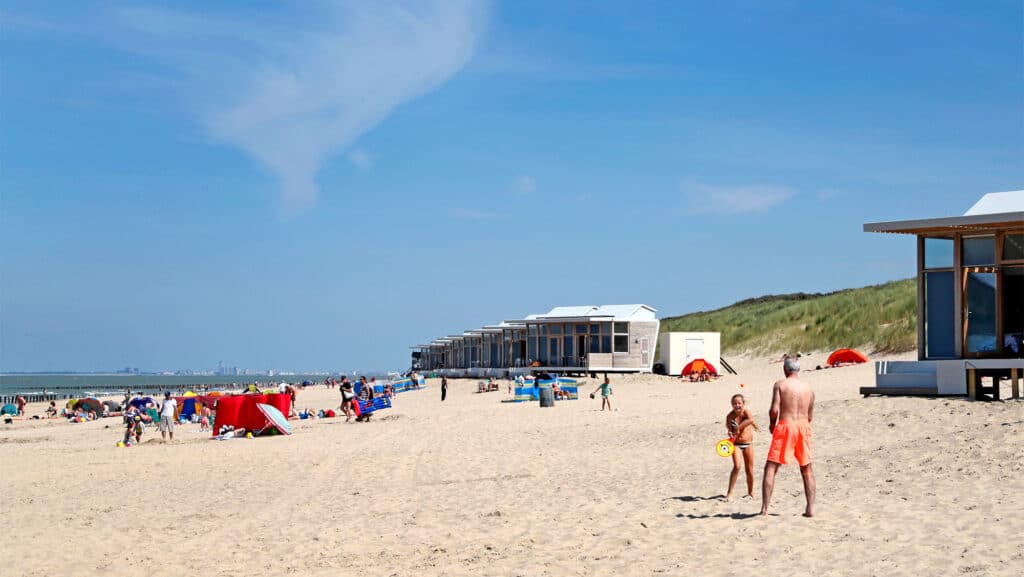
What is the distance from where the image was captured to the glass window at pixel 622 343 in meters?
45.1

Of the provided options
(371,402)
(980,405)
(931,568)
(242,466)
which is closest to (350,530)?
(931,568)

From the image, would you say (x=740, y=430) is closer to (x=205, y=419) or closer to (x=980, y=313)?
(x=980, y=313)

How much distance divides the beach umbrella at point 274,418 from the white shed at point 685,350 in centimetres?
Answer: 2341

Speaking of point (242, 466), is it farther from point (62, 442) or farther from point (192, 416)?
point (192, 416)

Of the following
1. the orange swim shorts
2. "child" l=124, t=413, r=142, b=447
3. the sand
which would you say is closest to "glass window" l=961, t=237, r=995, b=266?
the sand

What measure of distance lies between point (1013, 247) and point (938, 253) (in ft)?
4.15

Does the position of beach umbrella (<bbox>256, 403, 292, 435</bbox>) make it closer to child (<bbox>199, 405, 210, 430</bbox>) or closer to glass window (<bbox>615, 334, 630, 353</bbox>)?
child (<bbox>199, 405, 210, 430</bbox>)

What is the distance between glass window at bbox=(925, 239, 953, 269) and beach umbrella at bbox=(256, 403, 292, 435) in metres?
14.6

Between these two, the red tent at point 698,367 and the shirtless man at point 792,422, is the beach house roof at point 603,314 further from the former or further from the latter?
the shirtless man at point 792,422

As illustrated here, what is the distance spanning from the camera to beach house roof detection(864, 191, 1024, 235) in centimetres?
1642

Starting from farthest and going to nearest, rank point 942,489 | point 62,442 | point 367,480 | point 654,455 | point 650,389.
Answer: point 650,389, point 62,442, point 654,455, point 367,480, point 942,489

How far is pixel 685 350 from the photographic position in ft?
143

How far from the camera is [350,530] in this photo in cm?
1031

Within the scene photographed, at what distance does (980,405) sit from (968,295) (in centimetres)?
239
